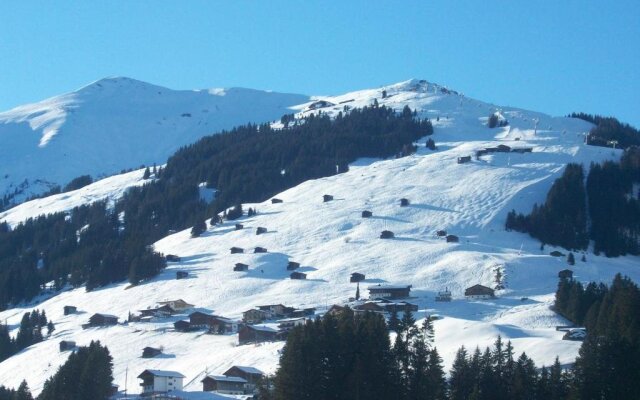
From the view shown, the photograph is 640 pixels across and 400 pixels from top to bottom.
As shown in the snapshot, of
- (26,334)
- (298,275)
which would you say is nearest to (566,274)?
(298,275)

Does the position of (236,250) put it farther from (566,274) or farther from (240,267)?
(566,274)

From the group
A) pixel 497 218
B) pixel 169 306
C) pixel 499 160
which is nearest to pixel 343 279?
pixel 169 306

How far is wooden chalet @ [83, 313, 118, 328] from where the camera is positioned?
10381cm

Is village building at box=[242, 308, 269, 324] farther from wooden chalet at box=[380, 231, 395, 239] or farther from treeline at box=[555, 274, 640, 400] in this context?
treeline at box=[555, 274, 640, 400]

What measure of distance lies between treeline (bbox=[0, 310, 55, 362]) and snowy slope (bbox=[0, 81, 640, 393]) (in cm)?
147

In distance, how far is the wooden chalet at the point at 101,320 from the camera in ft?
341

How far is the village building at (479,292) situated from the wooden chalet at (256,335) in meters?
18.6

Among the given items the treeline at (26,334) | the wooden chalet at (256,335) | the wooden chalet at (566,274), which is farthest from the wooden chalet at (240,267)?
the wooden chalet at (566,274)

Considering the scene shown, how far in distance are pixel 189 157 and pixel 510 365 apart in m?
135

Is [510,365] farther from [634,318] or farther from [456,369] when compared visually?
[634,318]

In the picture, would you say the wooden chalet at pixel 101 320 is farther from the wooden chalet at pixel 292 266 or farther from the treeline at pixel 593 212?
the treeline at pixel 593 212

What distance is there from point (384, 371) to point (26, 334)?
56.1m

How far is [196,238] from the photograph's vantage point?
136m

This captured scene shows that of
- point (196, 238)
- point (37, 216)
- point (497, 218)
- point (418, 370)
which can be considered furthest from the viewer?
point (37, 216)
